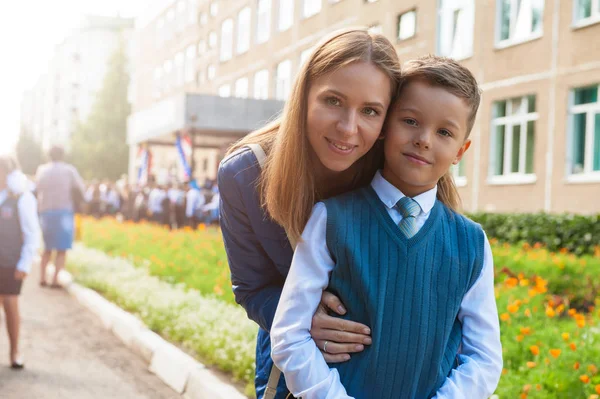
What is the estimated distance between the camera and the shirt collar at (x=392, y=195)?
2219mm

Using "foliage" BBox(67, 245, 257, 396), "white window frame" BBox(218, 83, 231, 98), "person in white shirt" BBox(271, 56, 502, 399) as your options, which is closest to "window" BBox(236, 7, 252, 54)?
"white window frame" BBox(218, 83, 231, 98)

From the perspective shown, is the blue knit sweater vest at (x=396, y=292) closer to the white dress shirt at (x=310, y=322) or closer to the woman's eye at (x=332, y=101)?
the white dress shirt at (x=310, y=322)

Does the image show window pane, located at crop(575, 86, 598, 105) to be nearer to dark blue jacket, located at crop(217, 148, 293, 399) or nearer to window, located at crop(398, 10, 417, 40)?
window, located at crop(398, 10, 417, 40)

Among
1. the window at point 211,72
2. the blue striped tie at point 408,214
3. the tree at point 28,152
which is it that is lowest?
the blue striped tie at point 408,214

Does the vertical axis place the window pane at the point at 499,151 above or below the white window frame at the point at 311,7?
below

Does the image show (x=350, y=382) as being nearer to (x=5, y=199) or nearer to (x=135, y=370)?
(x=135, y=370)

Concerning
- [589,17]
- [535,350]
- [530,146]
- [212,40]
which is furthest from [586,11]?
[212,40]

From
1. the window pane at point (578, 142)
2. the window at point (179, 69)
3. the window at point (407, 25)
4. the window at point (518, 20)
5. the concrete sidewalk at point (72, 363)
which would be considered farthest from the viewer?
the window at point (179, 69)

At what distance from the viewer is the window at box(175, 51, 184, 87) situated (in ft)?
166

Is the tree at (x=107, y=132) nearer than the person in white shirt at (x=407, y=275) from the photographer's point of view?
No

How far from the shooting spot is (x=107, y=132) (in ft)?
229

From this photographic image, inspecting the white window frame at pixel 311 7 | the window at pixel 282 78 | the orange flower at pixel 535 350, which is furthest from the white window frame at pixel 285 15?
the orange flower at pixel 535 350

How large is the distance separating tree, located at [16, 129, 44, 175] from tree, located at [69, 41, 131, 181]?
769 inches

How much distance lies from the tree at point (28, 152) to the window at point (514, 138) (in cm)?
7768
